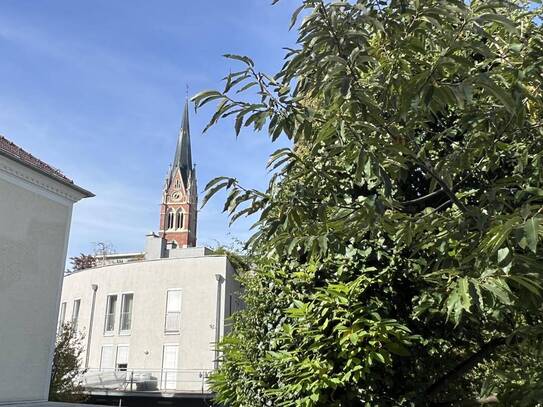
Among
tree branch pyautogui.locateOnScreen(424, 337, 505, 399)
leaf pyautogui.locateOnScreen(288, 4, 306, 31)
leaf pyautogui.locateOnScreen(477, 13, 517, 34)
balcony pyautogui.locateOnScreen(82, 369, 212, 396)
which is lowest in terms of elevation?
balcony pyautogui.locateOnScreen(82, 369, 212, 396)

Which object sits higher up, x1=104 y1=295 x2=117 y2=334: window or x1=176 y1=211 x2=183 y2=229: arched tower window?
x1=176 y1=211 x2=183 y2=229: arched tower window

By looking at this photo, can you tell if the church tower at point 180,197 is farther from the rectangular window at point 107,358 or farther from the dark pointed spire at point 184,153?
the rectangular window at point 107,358

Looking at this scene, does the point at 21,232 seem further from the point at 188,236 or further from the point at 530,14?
the point at 188,236

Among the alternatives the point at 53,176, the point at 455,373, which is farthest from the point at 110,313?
the point at 455,373

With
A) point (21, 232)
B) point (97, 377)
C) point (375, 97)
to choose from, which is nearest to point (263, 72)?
point (375, 97)

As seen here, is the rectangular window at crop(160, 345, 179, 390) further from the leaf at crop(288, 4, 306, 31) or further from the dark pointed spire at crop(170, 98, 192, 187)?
the dark pointed spire at crop(170, 98, 192, 187)

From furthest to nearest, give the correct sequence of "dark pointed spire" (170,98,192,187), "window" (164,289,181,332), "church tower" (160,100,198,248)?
1. "church tower" (160,100,198,248)
2. "dark pointed spire" (170,98,192,187)
3. "window" (164,289,181,332)

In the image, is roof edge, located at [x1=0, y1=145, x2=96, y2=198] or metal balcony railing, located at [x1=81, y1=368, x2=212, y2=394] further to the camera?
metal balcony railing, located at [x1=81, y1=368, x2=212, y2=394]

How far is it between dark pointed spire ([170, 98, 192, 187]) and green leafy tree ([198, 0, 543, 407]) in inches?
3725

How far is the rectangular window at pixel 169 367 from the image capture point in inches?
1092

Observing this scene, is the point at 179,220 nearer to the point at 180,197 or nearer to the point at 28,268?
the point at 180,197

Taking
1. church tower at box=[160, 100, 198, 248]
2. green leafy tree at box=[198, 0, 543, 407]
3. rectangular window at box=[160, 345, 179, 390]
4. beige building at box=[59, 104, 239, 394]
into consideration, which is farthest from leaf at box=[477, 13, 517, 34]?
church tower at box=[160, 100, 198, 248]

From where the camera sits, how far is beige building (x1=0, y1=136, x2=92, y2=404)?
13.0 meters

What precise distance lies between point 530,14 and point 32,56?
9812 millimetres
